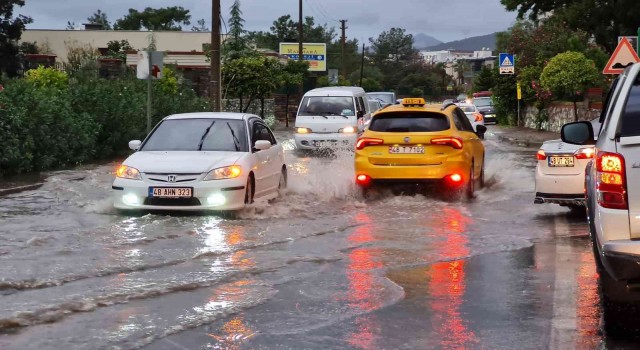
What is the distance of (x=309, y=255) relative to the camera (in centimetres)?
1030

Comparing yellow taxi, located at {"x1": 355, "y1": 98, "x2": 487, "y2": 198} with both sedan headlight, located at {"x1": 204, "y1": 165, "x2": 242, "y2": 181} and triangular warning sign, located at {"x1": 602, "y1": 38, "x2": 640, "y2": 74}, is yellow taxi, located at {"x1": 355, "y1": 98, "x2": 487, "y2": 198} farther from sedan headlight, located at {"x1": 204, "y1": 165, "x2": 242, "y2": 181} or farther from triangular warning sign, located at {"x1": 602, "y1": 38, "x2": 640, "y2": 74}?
triangular warning sign, located at {"x1": 602, "y1": 38, "x2": 640, "y2": 74}

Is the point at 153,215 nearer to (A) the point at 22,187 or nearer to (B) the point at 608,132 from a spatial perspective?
(A) the point at 22,187

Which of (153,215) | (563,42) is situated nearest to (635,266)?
(153,215)

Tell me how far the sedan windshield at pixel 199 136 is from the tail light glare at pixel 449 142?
9.50 feet

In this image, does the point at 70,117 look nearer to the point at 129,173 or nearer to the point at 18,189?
the point at 18,189

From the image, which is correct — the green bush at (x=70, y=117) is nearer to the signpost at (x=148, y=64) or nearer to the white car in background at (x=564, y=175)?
the signpost at (x=148, y=64)

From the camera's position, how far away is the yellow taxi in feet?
49.3

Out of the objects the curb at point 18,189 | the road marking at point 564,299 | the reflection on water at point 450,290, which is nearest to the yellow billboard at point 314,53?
the curb at point 18,189

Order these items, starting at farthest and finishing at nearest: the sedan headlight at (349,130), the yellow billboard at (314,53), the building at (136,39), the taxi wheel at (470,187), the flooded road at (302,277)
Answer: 1. the yellow billboard at (314,53)
2. the building at (136,39)
3. the sedan headlight at (349,130)
4. the taxi wheel at (470,187)
5. the flooded road at (302,277)

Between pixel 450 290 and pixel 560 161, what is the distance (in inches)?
192

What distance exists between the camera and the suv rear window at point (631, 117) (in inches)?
250

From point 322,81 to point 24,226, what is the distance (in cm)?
5167

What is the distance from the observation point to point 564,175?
12.6 metres

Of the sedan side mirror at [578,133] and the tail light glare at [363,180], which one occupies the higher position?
the sedan side mirror at [578,133]
